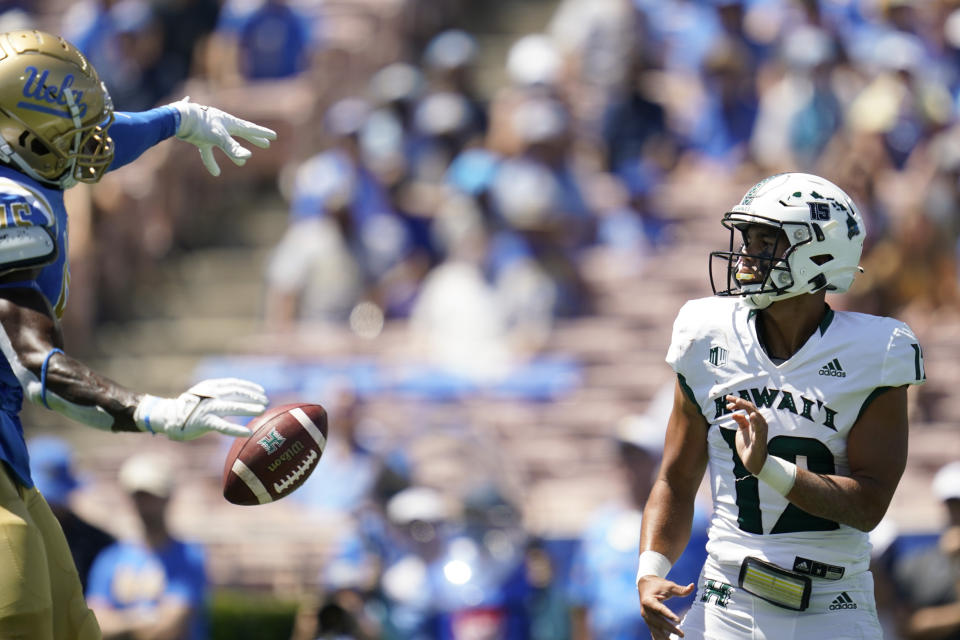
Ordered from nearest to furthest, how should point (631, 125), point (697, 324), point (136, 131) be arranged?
point (697, 324) → point (136, 131) → point (631, 125)

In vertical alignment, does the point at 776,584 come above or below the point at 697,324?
below

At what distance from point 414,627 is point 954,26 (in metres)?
5.94

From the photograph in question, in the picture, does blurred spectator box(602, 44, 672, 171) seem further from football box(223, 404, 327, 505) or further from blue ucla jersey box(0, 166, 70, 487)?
blue ucla jersey box(0, 166, 70, 487)

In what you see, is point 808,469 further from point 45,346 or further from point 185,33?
point 185,33

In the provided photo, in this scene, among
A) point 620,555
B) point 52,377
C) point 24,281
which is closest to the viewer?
point 52,377

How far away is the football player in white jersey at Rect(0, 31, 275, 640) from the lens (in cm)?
380

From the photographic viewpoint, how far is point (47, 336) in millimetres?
3898

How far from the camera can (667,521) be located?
418 cm

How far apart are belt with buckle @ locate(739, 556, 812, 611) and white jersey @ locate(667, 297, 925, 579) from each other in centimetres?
3

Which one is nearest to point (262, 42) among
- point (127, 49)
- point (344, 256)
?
point (127, 49)

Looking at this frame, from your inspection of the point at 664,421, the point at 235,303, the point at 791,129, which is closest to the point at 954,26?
the point at 791,129

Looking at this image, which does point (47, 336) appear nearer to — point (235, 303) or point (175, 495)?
point (175, 495)

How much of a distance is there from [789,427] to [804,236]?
50 centimetres

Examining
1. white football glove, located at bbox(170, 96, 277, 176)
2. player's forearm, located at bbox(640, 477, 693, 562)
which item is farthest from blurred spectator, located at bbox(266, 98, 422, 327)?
player's forearm, located at bbox(640, 477, 693, 562)
